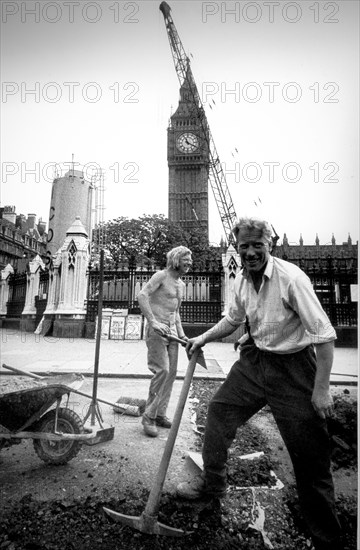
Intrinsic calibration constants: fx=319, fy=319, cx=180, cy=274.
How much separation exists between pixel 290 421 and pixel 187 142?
83.5 metres

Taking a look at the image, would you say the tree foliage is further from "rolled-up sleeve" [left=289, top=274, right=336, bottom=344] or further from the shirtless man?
"rolled-up sleeve" [left=289, top=274, right=336, bottom=344]

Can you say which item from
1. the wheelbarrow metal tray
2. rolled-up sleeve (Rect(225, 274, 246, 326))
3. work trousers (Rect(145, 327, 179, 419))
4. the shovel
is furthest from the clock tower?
the shovel

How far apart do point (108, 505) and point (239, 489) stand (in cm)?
92

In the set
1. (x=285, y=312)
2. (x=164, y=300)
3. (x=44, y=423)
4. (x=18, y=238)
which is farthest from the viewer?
(x=18, y=238)

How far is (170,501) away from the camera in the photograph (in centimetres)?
213

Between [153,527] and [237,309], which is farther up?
[237,309]

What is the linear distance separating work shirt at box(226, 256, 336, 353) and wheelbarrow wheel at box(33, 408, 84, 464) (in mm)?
1598

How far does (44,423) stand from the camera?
249 cm

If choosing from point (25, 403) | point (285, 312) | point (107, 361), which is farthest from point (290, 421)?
point (107, 361)

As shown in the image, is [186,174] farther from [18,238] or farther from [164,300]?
[164,300]

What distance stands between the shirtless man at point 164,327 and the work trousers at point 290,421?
123 centimetres

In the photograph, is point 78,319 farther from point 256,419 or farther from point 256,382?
point 256,382

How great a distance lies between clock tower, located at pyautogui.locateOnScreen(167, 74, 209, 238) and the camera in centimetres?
7775

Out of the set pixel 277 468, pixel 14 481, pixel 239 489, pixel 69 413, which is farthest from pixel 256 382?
pixel 14 481
